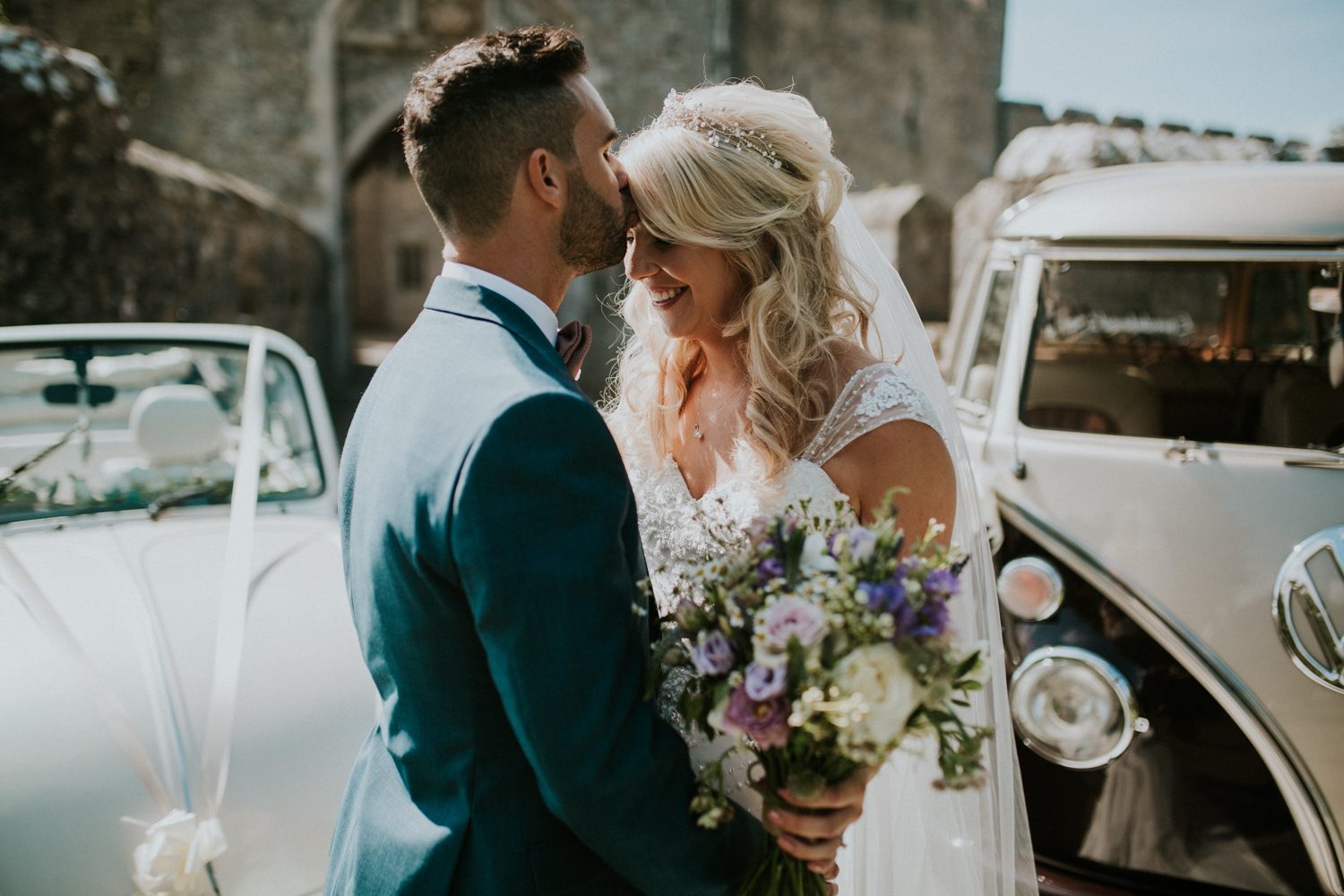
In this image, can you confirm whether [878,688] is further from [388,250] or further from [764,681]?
[388,250]

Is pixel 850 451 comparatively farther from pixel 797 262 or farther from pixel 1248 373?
pixel 1248 373

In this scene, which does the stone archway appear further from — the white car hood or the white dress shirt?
the white dress shirt

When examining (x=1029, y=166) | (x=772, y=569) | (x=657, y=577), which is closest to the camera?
(x=772, y=569)

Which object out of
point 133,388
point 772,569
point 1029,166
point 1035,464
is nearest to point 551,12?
point 1029,166

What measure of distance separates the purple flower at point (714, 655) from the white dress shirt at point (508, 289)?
1.87 ft

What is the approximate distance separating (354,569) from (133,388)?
250cm

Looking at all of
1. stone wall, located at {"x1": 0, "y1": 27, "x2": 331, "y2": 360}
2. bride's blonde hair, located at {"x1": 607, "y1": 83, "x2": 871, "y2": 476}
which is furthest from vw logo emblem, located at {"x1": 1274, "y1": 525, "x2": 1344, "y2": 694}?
stone wall, located at {"x1": 0, "y1": 27, "x2": 331, "y2": 360}

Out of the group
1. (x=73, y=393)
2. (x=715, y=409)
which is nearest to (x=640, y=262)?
(x=715, y=409)

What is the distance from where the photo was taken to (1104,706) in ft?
7.75

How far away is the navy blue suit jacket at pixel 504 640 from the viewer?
1133 mm

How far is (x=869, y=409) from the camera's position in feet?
6.04

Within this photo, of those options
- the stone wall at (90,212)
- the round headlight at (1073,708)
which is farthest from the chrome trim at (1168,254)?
the stone wall at (90,212)

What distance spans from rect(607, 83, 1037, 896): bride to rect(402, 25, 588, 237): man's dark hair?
1.85ft

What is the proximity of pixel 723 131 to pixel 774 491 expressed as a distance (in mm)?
835
